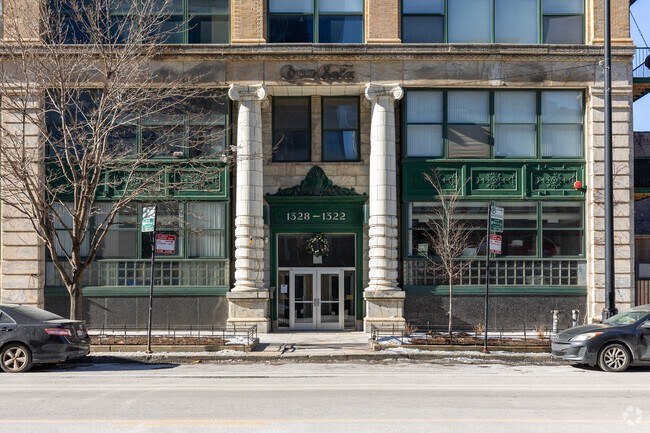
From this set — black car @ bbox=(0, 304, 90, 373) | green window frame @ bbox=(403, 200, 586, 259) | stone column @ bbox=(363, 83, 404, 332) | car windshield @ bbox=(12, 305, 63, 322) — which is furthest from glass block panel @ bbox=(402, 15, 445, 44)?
black car @ bbox=(0, 304, 90, 373)

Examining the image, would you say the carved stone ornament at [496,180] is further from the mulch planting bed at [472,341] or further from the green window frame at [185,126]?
the green window frame at [185,126]

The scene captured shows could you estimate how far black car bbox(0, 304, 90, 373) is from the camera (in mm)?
14234

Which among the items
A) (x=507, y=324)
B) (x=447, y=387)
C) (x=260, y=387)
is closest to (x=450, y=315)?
(x=507, y=324)

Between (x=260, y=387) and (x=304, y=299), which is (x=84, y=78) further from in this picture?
(x=260, y=387)

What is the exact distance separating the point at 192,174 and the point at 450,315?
9435mm

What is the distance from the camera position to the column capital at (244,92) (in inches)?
859

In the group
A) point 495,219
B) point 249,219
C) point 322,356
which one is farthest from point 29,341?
point 495,219

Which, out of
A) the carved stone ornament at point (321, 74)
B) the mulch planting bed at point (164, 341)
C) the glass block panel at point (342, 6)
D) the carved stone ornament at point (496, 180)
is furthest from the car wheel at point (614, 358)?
the glass block panel at point (342, 6)

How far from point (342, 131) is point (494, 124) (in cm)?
514

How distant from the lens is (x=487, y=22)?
22.5 m

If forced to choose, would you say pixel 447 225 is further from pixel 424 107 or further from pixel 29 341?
pixel 29 341

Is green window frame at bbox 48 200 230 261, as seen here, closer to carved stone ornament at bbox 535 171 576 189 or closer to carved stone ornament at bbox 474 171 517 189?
carved stone ornament at bbox 474 171 517 189

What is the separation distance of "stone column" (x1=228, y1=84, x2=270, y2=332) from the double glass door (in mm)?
1245

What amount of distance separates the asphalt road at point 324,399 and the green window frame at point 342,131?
9.52 metres
